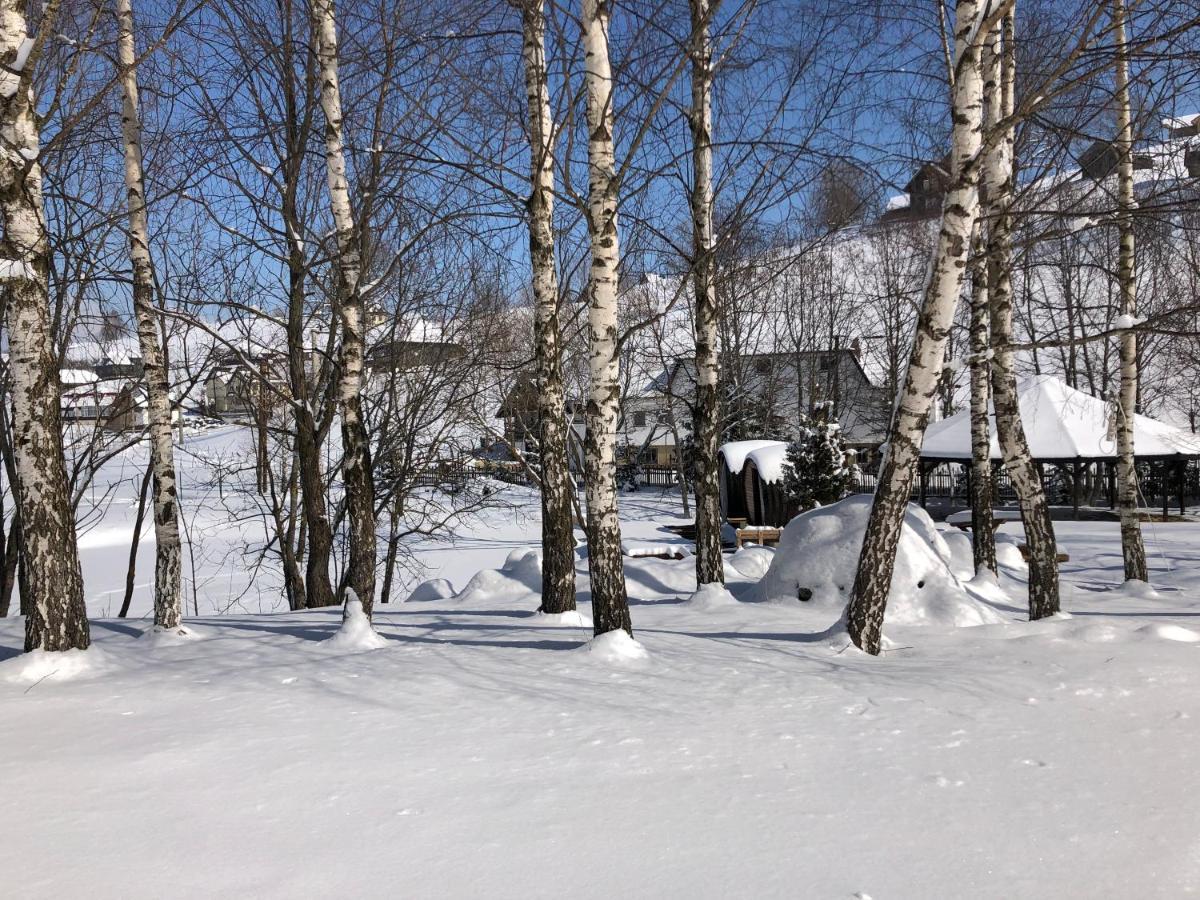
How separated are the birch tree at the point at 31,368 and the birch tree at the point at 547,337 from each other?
321cm

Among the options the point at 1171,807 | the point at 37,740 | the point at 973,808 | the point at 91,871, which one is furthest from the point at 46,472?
the point at 1171,807

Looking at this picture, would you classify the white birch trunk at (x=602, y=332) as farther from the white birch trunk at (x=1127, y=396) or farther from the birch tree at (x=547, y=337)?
the white birch trunk at (x=1127, y=396)

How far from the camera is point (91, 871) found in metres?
3.09

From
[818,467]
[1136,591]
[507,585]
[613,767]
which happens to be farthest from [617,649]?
[818,467]

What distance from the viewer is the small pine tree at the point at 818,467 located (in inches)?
818

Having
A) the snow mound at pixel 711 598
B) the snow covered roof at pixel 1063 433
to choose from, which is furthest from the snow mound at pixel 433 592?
the snow covered roof at pixel 1063 433

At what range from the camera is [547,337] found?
24.9 ft

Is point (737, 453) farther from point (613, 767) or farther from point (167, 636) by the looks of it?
point (613, 767)

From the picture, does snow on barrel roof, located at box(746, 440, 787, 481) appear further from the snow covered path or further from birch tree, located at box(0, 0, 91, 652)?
birch tree, located at box(0, 0, 91, 652)

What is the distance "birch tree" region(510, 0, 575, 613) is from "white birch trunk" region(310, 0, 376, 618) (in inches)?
56.6

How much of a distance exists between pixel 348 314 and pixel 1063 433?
20034mm

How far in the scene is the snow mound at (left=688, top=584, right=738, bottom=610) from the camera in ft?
28.7

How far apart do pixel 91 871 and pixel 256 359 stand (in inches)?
396

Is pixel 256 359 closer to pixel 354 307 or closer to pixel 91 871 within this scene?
pixel 354 307
